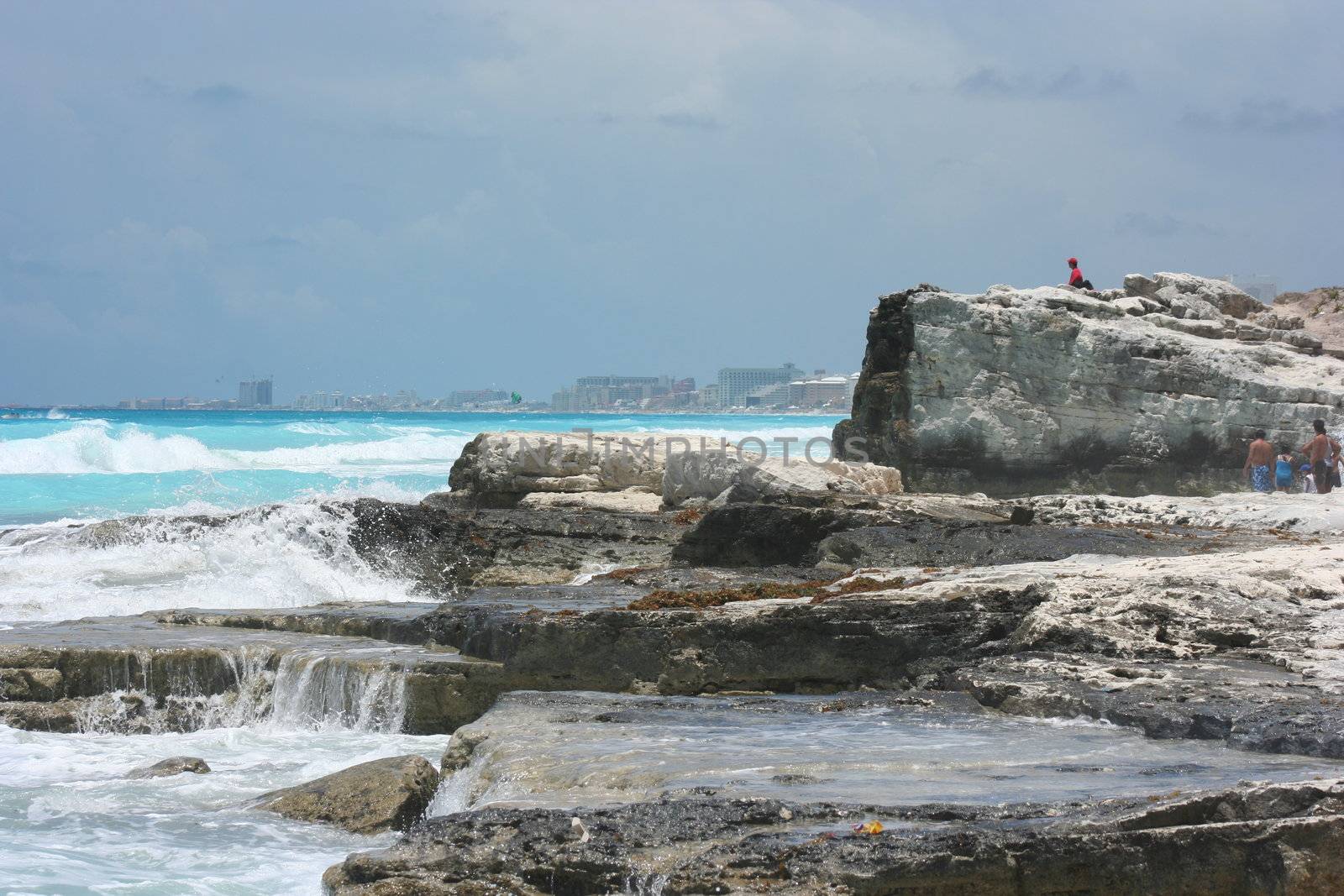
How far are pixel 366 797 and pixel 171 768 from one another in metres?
1.78

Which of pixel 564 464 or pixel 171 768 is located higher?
pixel 564 464

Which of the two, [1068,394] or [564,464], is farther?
[1068,394]

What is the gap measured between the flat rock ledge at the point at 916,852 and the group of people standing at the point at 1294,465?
46.6 ft

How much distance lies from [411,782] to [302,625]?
4248 mm

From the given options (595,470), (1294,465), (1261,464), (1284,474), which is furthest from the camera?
(595,470)

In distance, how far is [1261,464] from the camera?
59.7ft

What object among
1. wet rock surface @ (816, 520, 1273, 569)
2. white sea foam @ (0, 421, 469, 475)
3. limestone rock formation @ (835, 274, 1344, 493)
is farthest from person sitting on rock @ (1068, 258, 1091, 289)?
white sea foam @ (0, 421, 469, 475)

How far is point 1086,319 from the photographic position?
65.9ft

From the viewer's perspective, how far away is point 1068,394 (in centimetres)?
1978

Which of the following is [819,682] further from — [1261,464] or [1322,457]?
[1261,464]

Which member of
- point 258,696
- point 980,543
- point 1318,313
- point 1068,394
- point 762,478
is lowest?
point 258,696

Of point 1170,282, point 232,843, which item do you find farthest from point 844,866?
point 1170,282

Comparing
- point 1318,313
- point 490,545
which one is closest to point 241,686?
point 490,545

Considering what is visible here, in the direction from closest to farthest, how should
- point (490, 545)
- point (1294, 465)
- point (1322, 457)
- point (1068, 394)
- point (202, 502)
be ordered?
point (490, 545)
point (1322, 457)
point (1294, 465)
point (1068, 394)
point (202, 502)
